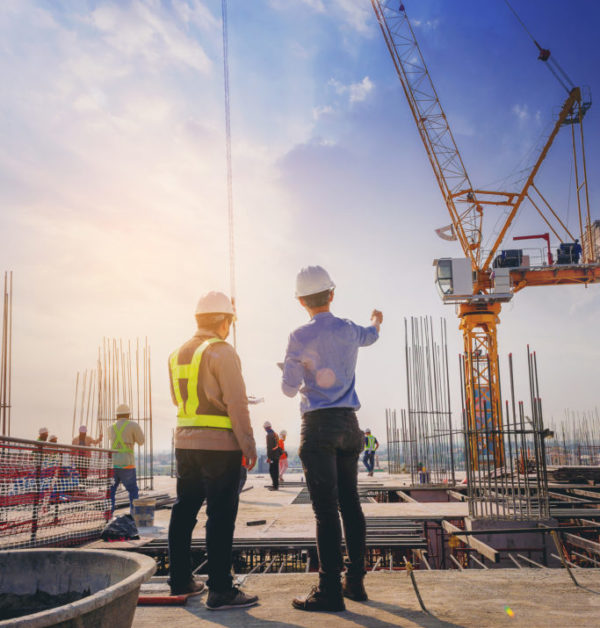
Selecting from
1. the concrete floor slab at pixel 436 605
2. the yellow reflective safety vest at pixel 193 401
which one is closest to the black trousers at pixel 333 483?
the concrete floor slab at pixel 436 605

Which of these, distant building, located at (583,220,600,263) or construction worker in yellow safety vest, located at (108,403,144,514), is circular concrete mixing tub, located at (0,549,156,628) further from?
distant building, located at (583,220,600,263)

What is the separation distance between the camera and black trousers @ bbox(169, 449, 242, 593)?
2.97m

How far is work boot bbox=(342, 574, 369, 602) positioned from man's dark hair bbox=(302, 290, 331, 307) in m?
1.56

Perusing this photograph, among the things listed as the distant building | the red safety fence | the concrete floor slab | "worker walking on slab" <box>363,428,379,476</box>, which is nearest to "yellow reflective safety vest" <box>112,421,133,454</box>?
the red safety fence

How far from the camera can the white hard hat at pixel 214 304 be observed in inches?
133

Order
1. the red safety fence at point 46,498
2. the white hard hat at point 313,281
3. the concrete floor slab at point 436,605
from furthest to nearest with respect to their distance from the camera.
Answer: the red safety fence at point 46,498 → the white hard hat at point 313,281 → the concrete floor slab at point 436,605

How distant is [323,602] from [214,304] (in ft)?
5.81

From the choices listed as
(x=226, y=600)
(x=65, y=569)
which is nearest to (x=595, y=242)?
(x=226, y=600)

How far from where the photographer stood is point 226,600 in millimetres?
2879

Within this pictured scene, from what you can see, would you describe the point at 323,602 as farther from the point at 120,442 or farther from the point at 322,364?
the point at 120,442

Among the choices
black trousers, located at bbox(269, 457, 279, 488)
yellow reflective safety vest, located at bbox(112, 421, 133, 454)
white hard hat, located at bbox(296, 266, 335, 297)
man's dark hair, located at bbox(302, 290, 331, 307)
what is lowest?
black trousers, located at bbox(269, 457, 279, 488)

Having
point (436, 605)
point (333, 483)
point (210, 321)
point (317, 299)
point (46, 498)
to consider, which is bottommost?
point (436, 605)

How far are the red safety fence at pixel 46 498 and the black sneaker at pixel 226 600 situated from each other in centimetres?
288

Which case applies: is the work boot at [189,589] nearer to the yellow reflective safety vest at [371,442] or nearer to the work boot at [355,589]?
the work boot at [355,589]
